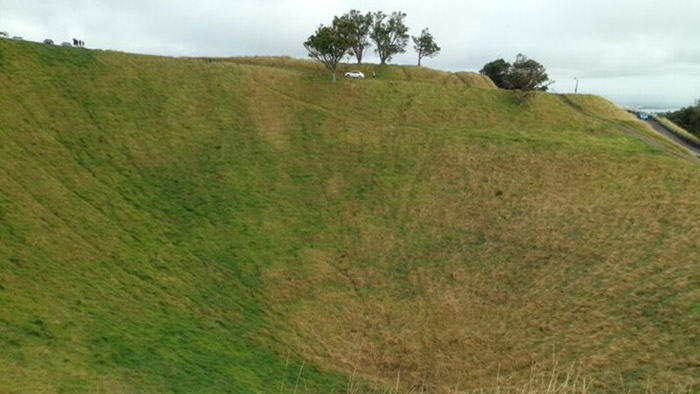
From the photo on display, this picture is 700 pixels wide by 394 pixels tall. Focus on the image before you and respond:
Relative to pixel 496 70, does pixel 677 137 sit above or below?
below

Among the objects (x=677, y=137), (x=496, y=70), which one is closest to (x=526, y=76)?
(x=677, y=137)

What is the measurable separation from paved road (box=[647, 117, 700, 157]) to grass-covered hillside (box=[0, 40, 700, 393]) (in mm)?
3848

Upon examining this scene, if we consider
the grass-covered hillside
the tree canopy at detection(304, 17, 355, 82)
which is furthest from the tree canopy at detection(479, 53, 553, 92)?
the tree canopy at detection(304, 17, 355, 82)

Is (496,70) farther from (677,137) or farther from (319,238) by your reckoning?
(319,238)

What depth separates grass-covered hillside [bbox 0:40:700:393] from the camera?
66.0ft

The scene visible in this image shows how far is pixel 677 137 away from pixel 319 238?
3998 cm

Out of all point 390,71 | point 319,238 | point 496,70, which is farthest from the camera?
point 496,70

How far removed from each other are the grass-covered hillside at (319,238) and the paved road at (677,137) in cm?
385

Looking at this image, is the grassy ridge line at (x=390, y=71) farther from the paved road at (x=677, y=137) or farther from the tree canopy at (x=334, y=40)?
the paved road at (x=677, y=137)

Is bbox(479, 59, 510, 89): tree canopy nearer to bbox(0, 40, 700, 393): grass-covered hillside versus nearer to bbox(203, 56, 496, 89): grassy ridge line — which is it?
bbox(203, 56, 496, 89): grassy ridge line

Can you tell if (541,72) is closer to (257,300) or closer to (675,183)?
(675,183)

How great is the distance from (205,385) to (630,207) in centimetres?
2767

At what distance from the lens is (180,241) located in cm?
2847

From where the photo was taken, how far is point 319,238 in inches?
1250
